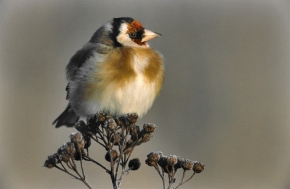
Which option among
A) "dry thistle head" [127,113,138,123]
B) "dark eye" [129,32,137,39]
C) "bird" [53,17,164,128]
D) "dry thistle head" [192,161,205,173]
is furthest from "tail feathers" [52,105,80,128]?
"dry thistle head" [192,161,205,173]

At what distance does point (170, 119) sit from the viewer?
269 inches

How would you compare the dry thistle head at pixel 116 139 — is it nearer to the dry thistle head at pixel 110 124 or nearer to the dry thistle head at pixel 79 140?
the dry thistle head at pixel 110 124

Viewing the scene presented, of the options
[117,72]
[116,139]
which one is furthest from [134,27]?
[116,139]

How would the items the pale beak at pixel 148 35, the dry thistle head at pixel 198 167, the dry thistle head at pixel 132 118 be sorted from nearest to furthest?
the dry thistle head at pixel 198 167
the dry thistle head at pixel 132 118
the pale beak at pixel 148 35

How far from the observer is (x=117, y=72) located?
10.8 feet

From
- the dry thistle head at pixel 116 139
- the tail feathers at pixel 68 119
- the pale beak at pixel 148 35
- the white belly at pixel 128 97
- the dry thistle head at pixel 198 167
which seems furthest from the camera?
the tail feathers at pixel 68 119

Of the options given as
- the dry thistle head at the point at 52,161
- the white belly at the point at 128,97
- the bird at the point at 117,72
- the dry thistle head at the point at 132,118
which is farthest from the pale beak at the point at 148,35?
the dry thistle head at the point at 52,161

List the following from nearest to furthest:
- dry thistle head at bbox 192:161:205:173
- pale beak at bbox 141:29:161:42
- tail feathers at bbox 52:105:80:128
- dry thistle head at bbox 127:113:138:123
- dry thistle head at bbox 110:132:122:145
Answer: dry thistle head at bbox 192:161:205:173 → dry thistle head at bbox 110:132:122:145 → dry thistle head at bbox 127:113:138:123 → pale beak at bbox 141:29:161:42 → tail feathers at bbox 52:105:80:128

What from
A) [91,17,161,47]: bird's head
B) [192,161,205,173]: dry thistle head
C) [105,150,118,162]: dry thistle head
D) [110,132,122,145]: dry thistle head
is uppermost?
[91,17,161,47]: bird's head

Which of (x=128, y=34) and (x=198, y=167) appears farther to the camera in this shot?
(x=128, y=34)

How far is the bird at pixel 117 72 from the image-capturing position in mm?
3279

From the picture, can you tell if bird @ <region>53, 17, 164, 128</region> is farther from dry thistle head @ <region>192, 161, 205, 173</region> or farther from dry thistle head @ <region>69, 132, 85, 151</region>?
dry thistle head @ <region>192, 161, 205, 173</region>

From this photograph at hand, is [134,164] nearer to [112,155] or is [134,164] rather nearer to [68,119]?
[112,155]

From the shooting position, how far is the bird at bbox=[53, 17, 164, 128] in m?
3.28
